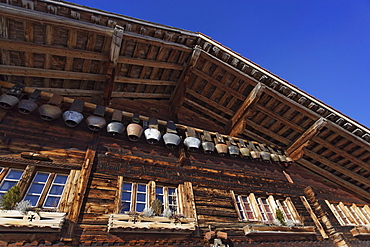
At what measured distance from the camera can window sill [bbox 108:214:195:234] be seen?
17.1 feet

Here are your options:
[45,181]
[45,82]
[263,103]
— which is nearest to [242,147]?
[263,103]

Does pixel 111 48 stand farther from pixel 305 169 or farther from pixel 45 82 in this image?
pixel 305 169

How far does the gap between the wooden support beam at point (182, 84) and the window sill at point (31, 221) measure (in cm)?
659

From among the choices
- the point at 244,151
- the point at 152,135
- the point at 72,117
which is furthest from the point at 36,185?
the point at 244,151

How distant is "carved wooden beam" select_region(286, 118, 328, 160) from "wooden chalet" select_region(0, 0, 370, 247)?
51 millimetres

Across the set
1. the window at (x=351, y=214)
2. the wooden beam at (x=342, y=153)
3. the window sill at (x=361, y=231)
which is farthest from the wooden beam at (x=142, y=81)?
the window sill at (x=361, y=231)

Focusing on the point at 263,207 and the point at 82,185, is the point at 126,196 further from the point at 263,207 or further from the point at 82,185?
the point at 263,207

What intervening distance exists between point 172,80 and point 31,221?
7.55 metres

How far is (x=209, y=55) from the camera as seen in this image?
28.7 ft

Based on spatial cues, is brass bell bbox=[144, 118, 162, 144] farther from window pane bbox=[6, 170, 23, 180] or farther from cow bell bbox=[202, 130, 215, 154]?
window pane bbox=[6, 170, 23, 180]

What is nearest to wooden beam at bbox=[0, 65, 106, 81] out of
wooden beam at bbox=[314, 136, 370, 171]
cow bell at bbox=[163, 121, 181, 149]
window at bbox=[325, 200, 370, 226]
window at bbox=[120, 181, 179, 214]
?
cow bell at bbox=[163, 121, 181, 149]

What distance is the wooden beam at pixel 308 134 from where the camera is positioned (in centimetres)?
939

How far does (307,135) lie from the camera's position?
9.95 metres

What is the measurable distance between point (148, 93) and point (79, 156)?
4931 mm
